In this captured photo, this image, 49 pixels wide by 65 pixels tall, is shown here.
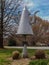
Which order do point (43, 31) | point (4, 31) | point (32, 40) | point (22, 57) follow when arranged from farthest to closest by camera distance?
point (43, 31)
point (32, 40)
point (4, 31)
point (22, 57)

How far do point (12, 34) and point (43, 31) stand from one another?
1878 cm

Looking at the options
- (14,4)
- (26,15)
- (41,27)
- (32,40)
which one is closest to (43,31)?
(41,27)

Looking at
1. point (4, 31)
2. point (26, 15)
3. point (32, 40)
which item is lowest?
point (32, 40)

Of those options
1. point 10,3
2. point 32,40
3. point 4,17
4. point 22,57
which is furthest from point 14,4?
point 22,57

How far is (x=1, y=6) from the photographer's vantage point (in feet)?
101

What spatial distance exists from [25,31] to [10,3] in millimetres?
16705

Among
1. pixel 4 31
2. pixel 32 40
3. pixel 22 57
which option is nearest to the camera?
pixel 22 57

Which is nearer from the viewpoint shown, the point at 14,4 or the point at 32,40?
the point at 14,4

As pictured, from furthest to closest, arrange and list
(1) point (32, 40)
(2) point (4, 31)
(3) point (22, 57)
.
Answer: (1) point (32, 40) → (2) point (4, 31) → (3) point (22, 57)

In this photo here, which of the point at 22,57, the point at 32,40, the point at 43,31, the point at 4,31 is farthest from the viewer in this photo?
the point at 43,31

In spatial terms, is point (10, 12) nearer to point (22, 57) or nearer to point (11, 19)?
point (11, 19)

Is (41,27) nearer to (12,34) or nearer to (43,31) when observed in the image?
(43,31)

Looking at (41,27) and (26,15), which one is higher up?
(26,15)

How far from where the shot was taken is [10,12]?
104ft
